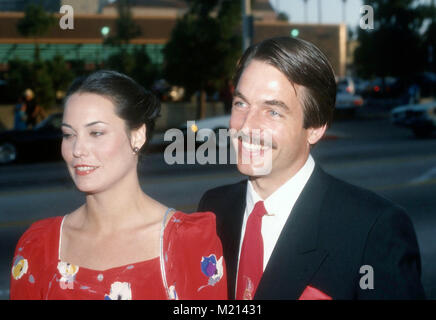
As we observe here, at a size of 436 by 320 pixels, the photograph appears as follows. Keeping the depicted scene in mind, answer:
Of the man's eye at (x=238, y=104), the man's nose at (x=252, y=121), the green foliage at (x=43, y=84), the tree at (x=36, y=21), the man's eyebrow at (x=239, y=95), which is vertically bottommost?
the green foliage at (x=43, y=84)

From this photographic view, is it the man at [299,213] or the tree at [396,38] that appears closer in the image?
the man at [299,213]

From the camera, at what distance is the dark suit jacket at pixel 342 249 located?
2422mm

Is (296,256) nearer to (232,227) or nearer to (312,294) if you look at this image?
(312,294)

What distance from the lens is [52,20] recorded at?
2427 cm

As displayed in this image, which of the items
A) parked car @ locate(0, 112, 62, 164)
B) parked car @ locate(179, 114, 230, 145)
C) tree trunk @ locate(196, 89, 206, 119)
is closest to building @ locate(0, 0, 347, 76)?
tree trunk @ locate(196, 89, 206, 119)

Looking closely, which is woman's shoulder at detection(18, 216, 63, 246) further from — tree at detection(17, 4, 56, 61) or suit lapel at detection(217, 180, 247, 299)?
tree at detection(17, 4, 56, 61)

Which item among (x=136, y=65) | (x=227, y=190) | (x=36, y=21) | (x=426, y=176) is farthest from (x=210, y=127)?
(x=227, y=190)

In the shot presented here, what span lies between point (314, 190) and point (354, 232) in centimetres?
32

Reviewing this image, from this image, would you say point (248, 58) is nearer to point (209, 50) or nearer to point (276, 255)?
point (276, 255)

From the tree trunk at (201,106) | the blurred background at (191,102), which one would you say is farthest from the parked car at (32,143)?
the tree trunk at (201,106)

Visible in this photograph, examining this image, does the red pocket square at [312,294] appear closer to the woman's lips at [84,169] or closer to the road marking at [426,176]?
the woman's lips at [84,169]

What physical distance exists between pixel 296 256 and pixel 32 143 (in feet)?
A: 51.5
